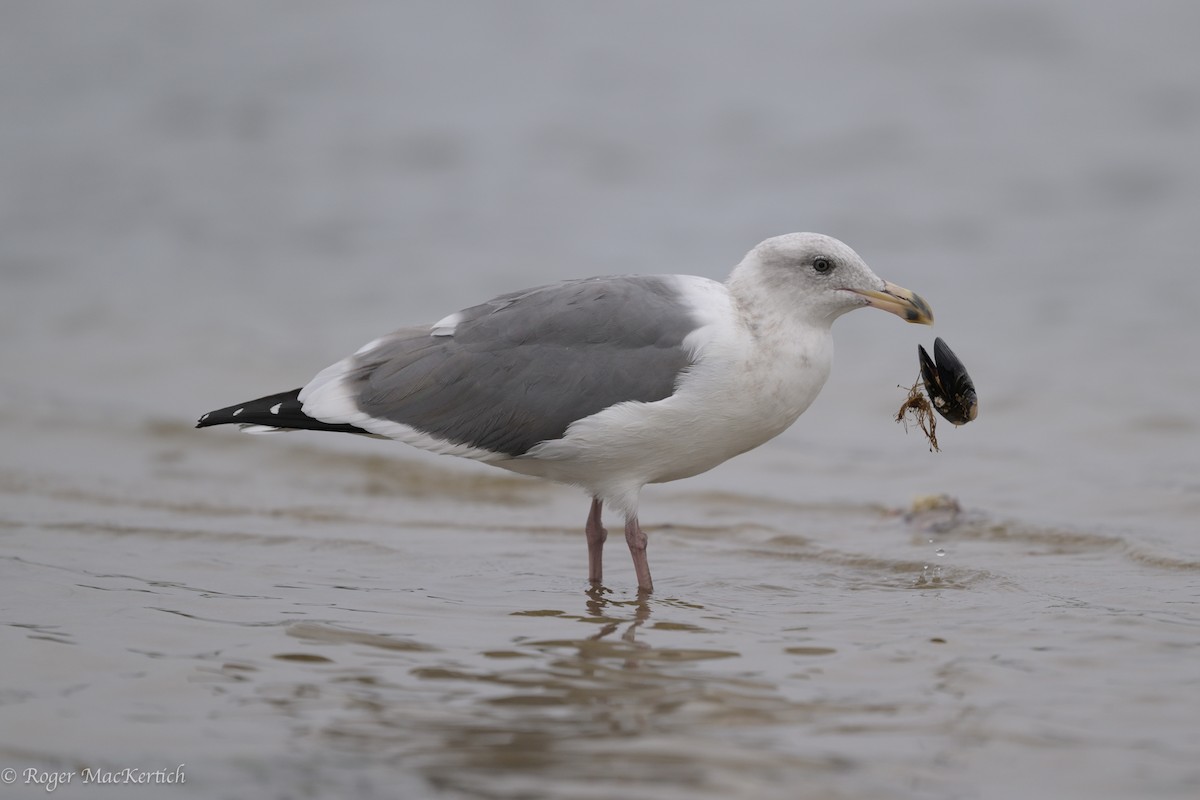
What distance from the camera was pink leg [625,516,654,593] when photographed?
5.65 m

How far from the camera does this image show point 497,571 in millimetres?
6098

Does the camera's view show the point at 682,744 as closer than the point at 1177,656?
Yes

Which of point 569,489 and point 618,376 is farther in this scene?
point 569,489

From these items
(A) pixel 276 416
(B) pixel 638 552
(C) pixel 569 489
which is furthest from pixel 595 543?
(C) pixel 569 489

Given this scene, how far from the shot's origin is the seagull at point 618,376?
528cm

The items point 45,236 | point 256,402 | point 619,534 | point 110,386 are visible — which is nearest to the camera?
point 256,402

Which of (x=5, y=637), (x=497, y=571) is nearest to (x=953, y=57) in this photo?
(x=497, y=571)

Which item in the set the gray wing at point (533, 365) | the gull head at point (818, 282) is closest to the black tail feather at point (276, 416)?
the gray wing at point (533, 365)

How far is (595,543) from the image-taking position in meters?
5.91

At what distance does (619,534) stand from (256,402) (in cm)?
212

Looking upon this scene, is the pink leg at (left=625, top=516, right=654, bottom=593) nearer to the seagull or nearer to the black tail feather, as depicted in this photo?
the seagull

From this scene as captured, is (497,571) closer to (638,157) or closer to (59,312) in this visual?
(59,312)

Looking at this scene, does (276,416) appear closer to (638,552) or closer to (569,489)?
(638,552)

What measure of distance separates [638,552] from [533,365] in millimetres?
863
